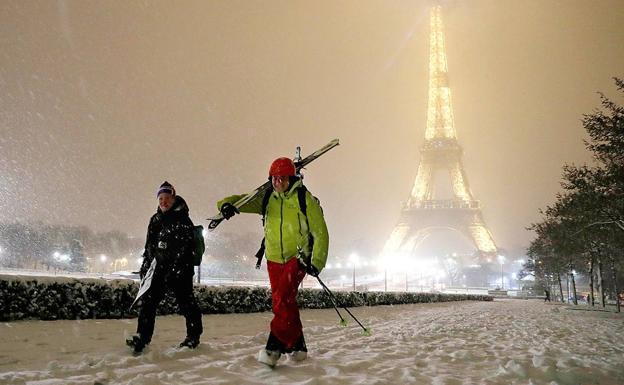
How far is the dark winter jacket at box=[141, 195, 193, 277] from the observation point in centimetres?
495

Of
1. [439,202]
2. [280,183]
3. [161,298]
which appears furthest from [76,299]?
[439,202]

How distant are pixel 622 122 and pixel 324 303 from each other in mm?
11579

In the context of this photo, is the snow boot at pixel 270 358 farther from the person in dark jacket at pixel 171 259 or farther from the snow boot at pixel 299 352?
the person in dark jacket at pixel 171 259

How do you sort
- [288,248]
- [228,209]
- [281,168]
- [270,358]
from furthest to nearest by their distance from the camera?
[228,209], [281,168], [288,248], [270,358]

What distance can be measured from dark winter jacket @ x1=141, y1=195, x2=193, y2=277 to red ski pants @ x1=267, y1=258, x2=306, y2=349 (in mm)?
1243

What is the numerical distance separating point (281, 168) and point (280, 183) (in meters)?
0.14

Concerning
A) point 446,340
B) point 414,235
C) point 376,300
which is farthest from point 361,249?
point 446,340

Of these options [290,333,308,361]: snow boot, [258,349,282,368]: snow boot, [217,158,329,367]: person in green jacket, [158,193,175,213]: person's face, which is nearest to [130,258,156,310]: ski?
[158,193,175,213]: person's face

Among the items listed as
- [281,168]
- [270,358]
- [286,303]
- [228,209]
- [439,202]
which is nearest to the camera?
[270,358]

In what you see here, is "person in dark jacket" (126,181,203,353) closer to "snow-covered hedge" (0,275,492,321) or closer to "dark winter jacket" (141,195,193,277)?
"dark winter jacket" (141,195,193,277)

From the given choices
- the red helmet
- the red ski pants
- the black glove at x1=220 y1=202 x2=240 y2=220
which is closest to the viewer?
the red ski pants

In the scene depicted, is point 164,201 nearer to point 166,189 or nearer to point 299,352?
point 166,189

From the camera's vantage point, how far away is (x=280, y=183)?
177 inches

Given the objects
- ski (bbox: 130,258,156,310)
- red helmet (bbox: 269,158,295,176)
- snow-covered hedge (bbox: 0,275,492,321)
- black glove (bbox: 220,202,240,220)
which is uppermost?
red helmet (bbox: 269,158,295,176)
